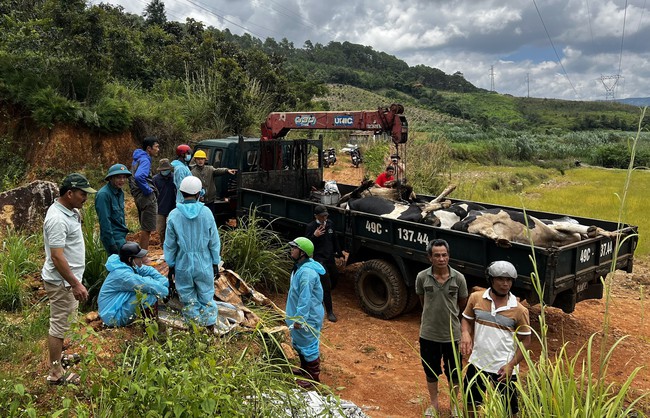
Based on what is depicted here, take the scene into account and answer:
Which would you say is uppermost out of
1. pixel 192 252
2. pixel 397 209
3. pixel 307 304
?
pixel 397 209

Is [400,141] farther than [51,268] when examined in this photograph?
Yes

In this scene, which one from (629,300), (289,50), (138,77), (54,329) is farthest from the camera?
(289,50)

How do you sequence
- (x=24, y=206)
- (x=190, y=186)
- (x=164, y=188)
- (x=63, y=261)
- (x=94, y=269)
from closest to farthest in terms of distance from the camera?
1. (x=63, y=261)
2. (x=190, y=186)
3. (x=94, y=269)
4. (x=164, y=188)
5. (x=24, y=206)

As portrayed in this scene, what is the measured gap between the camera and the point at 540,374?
1.96 meters

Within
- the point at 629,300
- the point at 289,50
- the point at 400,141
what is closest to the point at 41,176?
the point at 400,141

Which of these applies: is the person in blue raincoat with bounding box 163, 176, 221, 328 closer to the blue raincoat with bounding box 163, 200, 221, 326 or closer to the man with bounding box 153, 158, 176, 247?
the blue raincoat with bounding box 163, 200, 221, 326

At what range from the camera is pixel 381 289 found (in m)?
6.75

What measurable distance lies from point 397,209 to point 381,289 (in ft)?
3.47

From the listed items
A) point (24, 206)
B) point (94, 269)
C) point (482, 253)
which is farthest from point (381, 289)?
point (24, 206)

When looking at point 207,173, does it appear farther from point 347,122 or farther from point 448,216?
point 448,216

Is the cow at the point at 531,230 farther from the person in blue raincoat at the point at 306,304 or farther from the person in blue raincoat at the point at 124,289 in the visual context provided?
the person in blue raincoat at the point at 124,289

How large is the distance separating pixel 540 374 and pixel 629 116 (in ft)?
266

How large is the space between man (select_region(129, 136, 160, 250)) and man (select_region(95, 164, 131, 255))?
146cm

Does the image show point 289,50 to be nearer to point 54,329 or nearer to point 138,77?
point 138,77
